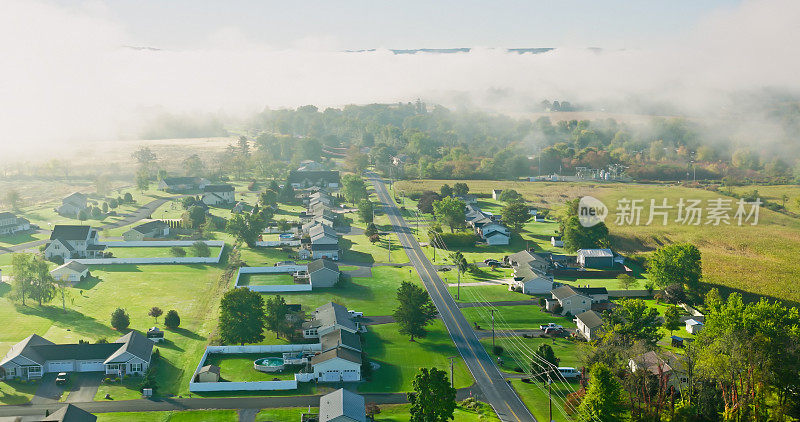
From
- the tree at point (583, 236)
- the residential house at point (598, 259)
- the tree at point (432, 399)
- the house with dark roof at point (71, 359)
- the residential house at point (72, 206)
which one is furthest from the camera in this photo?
the residential house at point (72, 206)

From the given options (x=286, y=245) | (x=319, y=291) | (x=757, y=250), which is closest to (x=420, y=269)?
(x=319, y=291)

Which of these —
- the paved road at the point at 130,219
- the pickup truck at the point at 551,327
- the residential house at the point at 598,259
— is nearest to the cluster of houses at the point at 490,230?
the residential house at the point at 598,259

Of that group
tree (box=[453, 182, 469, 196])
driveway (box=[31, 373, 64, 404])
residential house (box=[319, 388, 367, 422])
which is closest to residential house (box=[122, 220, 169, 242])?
driveway (box=[31, 373, 64, 404])

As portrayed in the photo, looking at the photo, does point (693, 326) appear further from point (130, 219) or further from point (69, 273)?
point (130, 219)

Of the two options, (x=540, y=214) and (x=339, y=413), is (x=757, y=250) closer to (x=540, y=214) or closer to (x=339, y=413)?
(x=540, y=214)

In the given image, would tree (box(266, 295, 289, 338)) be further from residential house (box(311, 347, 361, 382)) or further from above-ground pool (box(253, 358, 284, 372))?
residential house (box(311, 347, 361, 382))

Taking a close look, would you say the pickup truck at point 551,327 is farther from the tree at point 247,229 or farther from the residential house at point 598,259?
the tree at point 247,229
